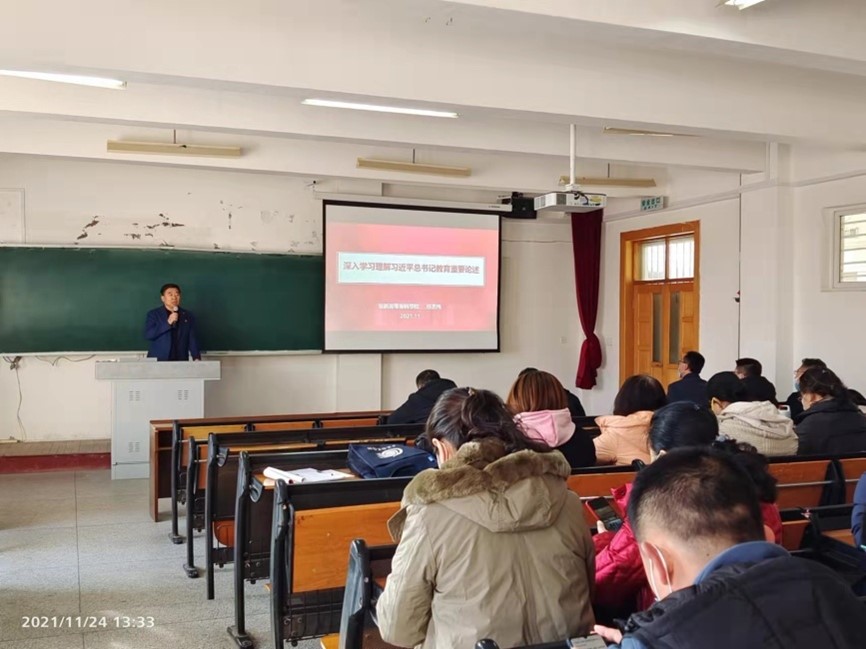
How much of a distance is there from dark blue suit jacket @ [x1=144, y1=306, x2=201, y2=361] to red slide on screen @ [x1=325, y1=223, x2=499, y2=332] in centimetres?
150

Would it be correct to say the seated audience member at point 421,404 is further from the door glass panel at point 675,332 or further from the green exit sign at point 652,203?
the green exit sign at point 652,203

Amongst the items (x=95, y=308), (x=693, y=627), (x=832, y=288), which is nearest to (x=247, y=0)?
(x=693, y=627)

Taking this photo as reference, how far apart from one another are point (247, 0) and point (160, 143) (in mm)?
2944

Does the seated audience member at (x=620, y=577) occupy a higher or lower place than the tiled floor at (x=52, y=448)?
higher

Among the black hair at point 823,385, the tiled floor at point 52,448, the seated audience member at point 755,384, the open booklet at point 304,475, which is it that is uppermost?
the black hair at point 823,385

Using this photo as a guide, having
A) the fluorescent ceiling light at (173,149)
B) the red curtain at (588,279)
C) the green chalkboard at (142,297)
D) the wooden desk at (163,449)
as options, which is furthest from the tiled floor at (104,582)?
the red curtain at (588,279)

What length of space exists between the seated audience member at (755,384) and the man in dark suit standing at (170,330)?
506cm

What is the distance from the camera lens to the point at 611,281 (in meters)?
9.45

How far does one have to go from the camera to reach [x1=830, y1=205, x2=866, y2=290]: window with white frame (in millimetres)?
6438

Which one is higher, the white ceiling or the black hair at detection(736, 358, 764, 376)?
the white ceiling

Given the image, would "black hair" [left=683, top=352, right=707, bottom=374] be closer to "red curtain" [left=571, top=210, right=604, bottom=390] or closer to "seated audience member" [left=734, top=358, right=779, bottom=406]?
"seated audience member" [left=734, top=358, right=779, bottom=406]
